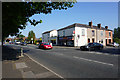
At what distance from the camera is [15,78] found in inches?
166

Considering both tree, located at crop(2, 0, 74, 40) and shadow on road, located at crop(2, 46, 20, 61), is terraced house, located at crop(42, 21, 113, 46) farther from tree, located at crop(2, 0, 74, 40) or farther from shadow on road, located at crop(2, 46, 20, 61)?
tree, located at crop(2, 0, 74, 40)

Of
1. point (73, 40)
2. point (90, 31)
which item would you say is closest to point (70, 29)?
point (73, 40)

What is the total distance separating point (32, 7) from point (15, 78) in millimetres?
4875

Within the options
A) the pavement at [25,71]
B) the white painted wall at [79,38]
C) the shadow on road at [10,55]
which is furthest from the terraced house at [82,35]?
the pavement at [25,71]

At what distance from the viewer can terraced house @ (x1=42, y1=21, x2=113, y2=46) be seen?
30.7 meters

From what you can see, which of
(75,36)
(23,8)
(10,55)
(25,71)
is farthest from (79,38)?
(25,71)

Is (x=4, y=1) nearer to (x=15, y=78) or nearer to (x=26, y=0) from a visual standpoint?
(x=26, y=0)

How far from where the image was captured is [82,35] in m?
31.6

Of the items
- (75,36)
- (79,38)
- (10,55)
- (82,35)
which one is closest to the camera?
(10,55)

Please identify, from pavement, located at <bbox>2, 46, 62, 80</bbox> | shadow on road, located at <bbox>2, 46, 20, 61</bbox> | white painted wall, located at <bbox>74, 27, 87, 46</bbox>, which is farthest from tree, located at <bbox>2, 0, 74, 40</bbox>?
white painted wall, located at <bbox>74, 27, 87, 46</bbox>

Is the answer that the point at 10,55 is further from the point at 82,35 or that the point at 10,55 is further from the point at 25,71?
the point at 82,35

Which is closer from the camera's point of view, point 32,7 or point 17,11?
point 17,11

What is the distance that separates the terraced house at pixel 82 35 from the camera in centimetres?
3071

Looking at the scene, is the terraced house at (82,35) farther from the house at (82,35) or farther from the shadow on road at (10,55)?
the shadow on road at (10,55)
